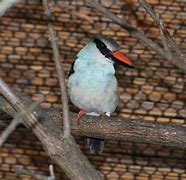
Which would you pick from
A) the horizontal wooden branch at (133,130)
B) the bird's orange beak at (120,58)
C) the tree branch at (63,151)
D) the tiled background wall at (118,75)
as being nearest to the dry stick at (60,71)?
the tree branch at (63,151)

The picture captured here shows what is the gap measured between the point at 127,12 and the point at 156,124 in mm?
890

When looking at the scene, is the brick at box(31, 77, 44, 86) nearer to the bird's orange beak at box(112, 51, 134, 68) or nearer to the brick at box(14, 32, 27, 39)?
the brick at box(14, 32, 27, 39)

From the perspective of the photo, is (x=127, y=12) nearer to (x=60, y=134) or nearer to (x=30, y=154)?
(x=30, y=154)

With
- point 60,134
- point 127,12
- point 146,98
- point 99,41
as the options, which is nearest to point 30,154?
point 146,98

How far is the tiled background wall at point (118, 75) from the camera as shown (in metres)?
2.01

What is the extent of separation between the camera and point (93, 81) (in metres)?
1.41

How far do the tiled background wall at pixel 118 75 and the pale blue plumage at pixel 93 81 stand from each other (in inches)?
22.5

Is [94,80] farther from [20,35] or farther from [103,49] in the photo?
[20,35]

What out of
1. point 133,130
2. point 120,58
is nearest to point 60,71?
point 133,130

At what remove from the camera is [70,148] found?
0.87 metres

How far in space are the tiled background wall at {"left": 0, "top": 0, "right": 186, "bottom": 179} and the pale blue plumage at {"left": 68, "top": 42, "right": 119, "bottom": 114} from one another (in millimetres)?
572

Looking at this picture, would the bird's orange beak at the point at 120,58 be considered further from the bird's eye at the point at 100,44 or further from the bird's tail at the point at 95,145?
the bird's tail at the point at 95,145

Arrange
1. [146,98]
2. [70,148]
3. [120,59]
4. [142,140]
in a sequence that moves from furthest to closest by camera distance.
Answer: [146,98], [120,59], [142,140], [70,148]

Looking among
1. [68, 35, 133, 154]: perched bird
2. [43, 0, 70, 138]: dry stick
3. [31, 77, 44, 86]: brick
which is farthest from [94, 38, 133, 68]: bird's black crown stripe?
[31, 77, 44, 86]: brick
